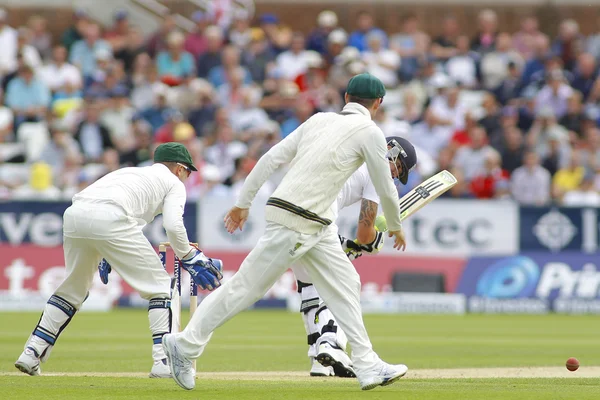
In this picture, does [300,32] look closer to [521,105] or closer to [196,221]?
[521,105]

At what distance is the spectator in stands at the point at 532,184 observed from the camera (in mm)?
18266

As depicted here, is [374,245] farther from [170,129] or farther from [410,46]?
[410,46]

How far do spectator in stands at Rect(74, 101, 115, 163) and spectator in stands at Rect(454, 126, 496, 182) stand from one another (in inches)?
228

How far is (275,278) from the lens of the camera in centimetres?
728

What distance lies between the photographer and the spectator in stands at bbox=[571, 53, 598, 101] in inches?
819

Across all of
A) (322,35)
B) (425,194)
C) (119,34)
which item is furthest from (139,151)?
(425,194)

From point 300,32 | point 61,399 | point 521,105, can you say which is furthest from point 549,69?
point 61,399

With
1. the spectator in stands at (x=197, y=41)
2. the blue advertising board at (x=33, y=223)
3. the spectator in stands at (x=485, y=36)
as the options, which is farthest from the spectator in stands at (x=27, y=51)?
the spectator in stands at (x=485, y=36)

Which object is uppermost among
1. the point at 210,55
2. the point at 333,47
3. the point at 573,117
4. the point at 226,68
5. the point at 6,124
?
the point at 333,47

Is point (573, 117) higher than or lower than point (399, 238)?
higher

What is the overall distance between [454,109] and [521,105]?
128 centimetres

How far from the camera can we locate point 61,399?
268 inches

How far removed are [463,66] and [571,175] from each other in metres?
3.50

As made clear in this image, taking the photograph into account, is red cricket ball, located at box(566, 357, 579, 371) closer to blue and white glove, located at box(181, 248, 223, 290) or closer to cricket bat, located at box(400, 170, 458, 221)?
cricket bat, located at box(400, 170, 458, 221)
